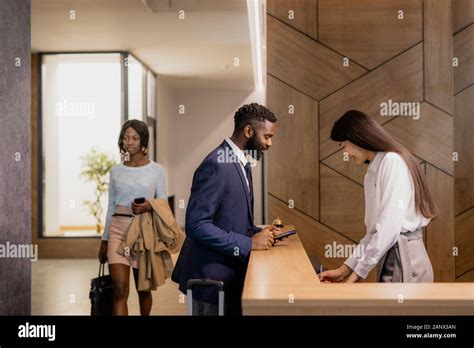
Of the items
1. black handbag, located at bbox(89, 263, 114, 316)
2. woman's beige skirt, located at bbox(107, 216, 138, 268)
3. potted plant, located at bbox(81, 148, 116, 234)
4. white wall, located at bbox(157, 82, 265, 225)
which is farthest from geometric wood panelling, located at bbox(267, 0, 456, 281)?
white wall, located at bbox(157, 82, 265, 225)

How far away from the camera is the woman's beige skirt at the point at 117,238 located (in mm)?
3721

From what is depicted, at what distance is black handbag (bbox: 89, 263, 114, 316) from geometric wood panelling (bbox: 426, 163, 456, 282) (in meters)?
2.00

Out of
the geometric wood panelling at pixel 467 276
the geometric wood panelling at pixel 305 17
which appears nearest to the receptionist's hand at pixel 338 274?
the geometric wood panelling at pixel 467 276

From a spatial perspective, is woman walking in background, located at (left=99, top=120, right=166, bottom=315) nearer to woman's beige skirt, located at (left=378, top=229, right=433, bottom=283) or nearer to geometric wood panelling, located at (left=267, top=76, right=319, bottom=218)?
geometric wood panelling, located at (left=267, top=76, right=319, bottom=218)

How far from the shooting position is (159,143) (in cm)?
1068

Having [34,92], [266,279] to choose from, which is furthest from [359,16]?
[34,92]

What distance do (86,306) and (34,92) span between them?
4.00 metres

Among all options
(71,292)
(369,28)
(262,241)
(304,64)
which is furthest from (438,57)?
(71,292)

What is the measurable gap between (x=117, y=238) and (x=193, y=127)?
30.1 feet

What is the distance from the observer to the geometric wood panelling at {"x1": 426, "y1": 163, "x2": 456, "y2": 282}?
4.00m

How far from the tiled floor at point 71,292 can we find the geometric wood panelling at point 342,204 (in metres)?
1.66

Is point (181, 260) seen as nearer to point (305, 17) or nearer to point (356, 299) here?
point (356, 299)

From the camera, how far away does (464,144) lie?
13.3ft
